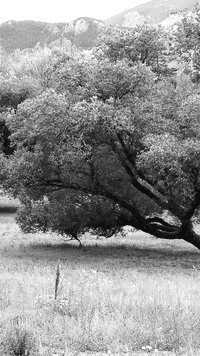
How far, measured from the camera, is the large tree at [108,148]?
20266mm

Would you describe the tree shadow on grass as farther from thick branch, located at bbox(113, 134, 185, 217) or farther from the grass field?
the grass field

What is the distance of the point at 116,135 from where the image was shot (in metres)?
21.6

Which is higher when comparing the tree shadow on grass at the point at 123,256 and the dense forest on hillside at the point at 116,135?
the dense forest on hillside at the point at 116,135

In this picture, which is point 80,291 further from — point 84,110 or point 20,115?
point 20,115

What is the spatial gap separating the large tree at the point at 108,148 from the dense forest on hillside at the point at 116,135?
5 centimetres

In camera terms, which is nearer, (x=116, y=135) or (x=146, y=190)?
(x=116, y=135)

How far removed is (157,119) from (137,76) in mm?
2123

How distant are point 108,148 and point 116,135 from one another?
6.85ft

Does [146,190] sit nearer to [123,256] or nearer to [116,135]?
[123,256]

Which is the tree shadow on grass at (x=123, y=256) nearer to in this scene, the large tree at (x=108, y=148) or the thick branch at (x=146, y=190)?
the large tree at (x=108, y=148)

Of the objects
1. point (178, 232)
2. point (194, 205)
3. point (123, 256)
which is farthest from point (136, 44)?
point (123, 256)

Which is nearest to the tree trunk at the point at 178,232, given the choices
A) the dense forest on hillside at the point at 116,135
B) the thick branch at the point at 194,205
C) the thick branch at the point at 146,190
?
the dense forest on hillside at the point at 116,135

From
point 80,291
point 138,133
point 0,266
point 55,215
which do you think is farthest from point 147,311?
point 55,215

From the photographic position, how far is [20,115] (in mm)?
23125
